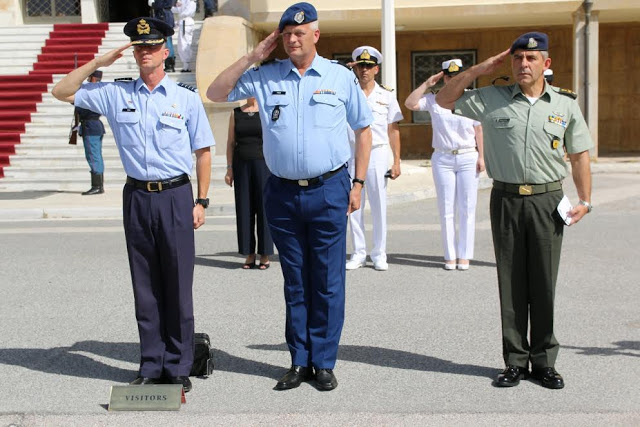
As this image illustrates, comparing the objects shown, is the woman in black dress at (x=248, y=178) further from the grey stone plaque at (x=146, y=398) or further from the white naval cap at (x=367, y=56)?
the grey stone plaque at (x=146, y=398)

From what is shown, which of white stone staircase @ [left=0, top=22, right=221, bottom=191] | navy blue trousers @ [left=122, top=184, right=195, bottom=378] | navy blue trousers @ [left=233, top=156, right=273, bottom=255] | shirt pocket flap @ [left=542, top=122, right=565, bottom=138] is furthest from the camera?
white stone staircase @ [left=0, top=22, right=221, bottom=191]

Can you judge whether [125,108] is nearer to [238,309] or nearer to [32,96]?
[238,309]

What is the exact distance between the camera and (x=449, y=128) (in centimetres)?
930

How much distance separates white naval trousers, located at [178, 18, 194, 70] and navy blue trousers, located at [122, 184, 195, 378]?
14467 mm

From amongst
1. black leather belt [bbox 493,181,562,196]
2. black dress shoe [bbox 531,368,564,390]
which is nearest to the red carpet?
black leather belt [bbox 493,181,562,196]

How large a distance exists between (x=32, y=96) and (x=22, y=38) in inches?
126

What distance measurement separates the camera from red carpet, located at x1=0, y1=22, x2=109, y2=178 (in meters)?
18.8

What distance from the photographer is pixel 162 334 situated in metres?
5.87

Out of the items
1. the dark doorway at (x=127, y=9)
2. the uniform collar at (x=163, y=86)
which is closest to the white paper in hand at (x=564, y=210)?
the uniform collar at (x=163, y=86)

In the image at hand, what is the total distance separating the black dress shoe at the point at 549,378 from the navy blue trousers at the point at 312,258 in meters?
1.18

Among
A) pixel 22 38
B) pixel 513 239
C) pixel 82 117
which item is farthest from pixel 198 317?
pixel 22 38

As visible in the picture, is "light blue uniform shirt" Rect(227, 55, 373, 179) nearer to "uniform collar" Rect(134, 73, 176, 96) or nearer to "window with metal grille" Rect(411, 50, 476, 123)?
"uniform collar" Rect(134, 73, 176, 96)

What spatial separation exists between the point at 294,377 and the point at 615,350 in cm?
218

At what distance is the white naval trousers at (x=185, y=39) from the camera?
19.8 m
